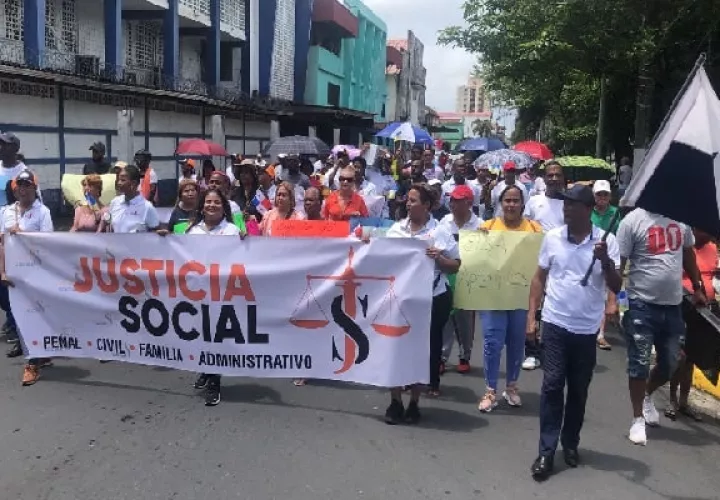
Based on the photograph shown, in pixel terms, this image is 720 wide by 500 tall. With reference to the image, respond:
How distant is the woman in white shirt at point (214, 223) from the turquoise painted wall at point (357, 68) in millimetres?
38191

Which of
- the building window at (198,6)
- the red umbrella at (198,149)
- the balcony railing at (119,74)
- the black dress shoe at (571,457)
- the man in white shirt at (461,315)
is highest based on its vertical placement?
the building window at (198,6)

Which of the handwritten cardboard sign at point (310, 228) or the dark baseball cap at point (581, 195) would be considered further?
the handwritten cardboard sign at point (310, 228)

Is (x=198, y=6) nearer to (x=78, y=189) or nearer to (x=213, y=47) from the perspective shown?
(x=213, y=47)

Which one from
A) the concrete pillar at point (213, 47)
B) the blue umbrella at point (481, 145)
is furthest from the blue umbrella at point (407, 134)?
the concrete pillar at point (213, 47)

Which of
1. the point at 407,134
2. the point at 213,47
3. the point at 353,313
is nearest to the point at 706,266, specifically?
the point at 353,313

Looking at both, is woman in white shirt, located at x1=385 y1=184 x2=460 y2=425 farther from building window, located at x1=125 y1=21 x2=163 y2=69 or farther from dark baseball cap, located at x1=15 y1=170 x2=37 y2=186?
building window, located at x1=125 y1=21 x2=163 y2=69

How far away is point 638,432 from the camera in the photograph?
4.89m

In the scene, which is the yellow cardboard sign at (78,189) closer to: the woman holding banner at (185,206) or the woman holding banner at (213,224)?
the woman holding banner at (185,206)

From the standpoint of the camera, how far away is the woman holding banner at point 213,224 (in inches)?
213

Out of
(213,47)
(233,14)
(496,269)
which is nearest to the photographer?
(496,269)

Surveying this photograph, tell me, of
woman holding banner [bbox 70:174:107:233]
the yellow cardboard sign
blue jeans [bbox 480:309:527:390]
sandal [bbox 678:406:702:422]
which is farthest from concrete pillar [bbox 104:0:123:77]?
sandal [bbox 678:406:702:422]

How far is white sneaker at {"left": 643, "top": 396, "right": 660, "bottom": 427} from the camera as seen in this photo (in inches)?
207

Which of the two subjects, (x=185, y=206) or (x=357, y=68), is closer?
(x=185, y=206)

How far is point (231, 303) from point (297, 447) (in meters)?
1.28
